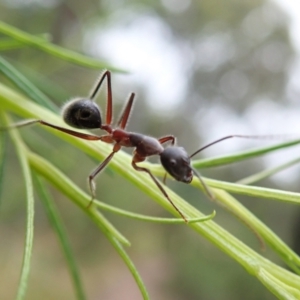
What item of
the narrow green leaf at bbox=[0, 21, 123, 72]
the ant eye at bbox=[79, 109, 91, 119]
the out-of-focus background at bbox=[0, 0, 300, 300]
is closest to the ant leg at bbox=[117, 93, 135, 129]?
the ant eye at bbox=[79, 109, 91, 119]

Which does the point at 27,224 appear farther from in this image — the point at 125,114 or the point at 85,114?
the point at 125,114

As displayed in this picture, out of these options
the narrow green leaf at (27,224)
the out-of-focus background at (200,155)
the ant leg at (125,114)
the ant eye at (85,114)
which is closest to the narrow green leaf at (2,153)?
the narrow green leaf at (27,224)

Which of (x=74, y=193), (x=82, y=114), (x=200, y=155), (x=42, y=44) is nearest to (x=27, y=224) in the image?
(x=74, y=193)

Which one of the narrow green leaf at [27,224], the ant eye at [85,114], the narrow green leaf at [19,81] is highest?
the ant eye at [85,114]

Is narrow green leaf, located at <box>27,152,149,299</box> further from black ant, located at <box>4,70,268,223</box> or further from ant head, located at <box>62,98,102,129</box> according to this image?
ant head, located at <box>62,98,102,129</box>

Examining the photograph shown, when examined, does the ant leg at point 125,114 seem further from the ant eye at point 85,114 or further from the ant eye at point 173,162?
the ant eye at point 173,162

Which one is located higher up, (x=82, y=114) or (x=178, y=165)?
(x=82, y=114)

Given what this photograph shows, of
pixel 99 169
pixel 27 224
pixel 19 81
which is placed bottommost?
pixel 27 224
